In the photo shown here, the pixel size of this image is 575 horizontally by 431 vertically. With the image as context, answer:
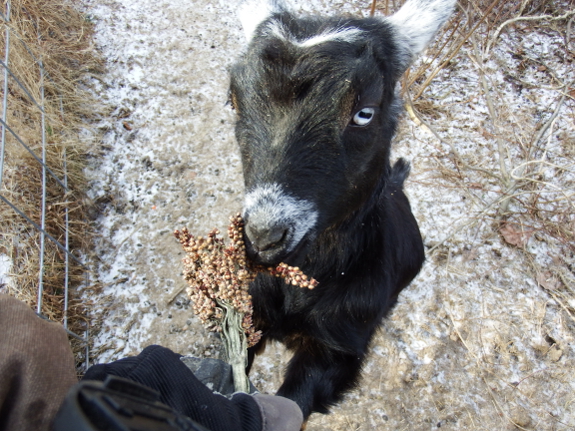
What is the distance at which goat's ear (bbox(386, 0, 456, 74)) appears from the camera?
2289 millimetres

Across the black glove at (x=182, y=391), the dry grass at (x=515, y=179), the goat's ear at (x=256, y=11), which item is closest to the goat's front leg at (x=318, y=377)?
the black glove at (x=182, y=391)

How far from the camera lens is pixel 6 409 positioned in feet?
3.84

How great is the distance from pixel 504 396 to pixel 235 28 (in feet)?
18.2

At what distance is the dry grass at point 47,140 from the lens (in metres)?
3.25

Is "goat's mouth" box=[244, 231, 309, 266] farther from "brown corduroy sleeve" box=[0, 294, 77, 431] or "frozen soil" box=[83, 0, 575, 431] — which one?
"frozen soil" box=[83, 0, 575, 431]

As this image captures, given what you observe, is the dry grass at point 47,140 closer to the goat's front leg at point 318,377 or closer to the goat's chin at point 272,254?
the goat's front leg at point 318,377

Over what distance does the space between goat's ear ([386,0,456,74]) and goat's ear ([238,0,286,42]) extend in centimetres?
70

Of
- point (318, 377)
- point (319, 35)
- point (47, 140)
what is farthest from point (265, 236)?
point (47, 140)

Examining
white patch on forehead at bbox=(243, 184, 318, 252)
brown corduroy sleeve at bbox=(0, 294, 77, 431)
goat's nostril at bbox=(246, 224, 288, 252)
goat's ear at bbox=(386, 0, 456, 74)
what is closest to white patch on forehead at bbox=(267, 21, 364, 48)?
goat's ear at bbox=(386, 0, 456, 74)

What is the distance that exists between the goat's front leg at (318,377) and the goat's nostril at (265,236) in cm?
130

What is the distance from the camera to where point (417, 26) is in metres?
2.32

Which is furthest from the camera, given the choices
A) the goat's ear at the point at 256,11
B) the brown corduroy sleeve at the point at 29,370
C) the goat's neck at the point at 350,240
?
the goat's ear at the point at 256,11

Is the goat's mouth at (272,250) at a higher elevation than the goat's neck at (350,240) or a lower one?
higher

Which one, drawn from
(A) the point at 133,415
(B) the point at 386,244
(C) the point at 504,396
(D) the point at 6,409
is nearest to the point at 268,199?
(A) the point at 133,415
